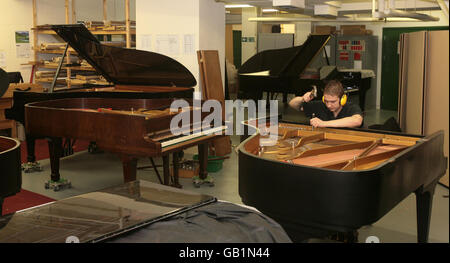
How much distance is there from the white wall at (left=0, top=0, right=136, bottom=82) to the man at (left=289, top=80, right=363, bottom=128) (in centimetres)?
628

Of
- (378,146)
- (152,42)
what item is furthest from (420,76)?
(152,42)

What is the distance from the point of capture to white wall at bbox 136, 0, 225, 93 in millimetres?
6785

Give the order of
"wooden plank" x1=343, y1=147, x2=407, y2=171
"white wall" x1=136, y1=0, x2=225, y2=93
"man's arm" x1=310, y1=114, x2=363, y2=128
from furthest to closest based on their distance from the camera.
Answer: "white wall" x1=136, y1=0, x2=225, y2=93, "man's arm" x1=310, y1=114, x2=363, y2=128, "wooden plank" x1=343, y1=147, x2=407, y2=171

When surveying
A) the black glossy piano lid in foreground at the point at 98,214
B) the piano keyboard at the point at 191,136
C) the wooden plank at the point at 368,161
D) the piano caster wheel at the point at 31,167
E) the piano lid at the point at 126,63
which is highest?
the piano lid at the point at 126,63

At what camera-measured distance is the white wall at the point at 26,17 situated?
8.71m

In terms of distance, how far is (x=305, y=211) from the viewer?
2494 millimetres

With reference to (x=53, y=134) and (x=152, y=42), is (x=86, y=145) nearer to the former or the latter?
(x=152, y=42)

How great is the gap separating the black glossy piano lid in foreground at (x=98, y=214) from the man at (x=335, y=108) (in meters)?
2.09

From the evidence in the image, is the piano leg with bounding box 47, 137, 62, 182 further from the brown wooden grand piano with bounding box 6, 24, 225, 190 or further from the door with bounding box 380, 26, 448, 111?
the door with bounding box 380, 26, 448, 111

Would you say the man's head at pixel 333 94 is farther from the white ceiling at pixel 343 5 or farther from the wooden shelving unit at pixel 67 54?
the wooden shelving unit at pixel 67 54

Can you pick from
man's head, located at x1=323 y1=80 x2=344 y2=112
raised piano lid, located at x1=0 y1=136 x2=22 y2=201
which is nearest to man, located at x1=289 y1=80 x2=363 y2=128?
man's head, located at x1=323 y1=80 x2=344 y2=112

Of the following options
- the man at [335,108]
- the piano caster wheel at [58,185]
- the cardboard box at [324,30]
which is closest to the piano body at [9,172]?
the piano caster wheel at [58,185]

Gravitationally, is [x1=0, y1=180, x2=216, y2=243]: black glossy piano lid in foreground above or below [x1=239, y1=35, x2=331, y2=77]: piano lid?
below

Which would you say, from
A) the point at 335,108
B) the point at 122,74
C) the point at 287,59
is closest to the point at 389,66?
the point at 287,59
